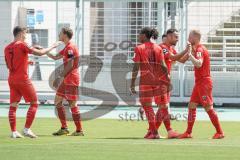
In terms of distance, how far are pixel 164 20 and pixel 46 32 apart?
3.69 m

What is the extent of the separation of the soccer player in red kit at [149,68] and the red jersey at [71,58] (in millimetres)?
1344

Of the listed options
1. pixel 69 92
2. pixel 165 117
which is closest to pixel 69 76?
pixel 69 92

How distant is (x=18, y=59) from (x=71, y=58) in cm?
128

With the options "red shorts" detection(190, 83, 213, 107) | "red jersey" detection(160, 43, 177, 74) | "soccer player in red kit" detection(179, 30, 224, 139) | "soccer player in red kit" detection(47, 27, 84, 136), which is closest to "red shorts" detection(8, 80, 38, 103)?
"soccer player in red kit" detection(47, 27, 84, 136)

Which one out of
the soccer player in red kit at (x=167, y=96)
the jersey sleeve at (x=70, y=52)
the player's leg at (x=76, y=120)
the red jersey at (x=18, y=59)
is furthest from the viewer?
the player's leg at (x=76, y=120)

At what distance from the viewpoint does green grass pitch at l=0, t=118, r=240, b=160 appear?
35.3 ft

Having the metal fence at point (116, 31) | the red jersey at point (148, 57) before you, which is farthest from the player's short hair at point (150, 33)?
the metal fence at point (116, 31)

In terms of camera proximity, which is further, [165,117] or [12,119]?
[165,117]

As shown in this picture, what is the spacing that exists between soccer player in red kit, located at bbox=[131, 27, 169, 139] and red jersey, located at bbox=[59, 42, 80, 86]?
4.41 ft

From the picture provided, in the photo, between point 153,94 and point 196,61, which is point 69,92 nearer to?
point 153,94

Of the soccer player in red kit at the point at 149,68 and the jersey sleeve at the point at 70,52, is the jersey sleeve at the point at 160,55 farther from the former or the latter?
the jersey sleeve at the point at 70,52

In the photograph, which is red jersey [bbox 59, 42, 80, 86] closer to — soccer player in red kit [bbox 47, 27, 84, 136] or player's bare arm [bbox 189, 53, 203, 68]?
soccer player in red kit [bbox 47, 27, 84, 136]

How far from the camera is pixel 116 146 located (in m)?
12.2

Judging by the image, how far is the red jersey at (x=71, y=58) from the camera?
14.9 meters
